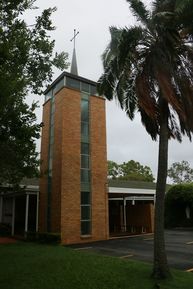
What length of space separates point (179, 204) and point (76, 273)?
23446mm

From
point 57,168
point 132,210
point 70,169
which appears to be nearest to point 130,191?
point 132,210

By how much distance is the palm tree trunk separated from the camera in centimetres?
1104

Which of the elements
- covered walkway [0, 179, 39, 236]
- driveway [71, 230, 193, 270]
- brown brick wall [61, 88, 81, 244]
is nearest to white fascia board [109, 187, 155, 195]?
brown brick wall [61, 88, 81, 244]

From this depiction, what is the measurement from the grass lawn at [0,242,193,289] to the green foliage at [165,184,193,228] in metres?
18.8

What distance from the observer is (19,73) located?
34.8 feet

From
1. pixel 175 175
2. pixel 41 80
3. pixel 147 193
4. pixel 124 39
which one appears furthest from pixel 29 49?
pixel 175 175

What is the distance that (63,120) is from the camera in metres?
22.6

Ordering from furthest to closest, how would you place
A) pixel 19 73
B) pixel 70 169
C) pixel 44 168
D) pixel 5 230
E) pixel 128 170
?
pixel 128 170 < pixel 5 230 < pixel 44 168 < pixel 70 169 < pixel 19 73

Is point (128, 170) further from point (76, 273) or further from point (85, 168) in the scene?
point (76, 273)

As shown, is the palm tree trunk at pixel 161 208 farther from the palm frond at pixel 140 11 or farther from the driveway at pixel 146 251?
the palm frond at pixel 140 11

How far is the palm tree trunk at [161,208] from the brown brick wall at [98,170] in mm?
11572

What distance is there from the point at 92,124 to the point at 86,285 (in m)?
15.2


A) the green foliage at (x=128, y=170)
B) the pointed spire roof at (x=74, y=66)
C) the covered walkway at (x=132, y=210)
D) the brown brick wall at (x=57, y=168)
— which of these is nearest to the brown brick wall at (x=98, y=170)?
the covered walkway at (x=132, y=210)

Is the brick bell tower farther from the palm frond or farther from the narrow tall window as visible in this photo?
the palm frond
